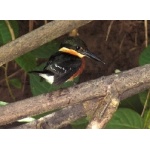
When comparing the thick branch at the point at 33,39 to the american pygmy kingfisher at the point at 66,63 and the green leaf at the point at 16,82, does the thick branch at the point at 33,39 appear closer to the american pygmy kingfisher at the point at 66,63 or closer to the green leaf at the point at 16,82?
the american pygmy kingfisher at the point at 66,63

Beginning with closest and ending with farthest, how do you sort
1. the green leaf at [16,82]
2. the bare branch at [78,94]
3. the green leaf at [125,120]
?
the bare branch at [78,94] < the green leaf at [125,120] < the green leaf at [16,82]

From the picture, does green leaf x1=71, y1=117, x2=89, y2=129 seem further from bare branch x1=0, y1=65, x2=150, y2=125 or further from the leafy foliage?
bare branch x1=0, y1=65, x2=150, y2=125

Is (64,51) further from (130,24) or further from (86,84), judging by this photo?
(130,24)

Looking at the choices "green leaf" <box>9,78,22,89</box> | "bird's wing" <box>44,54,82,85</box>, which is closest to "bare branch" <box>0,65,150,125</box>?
"bird's wing" <box>44,54,82,85</box>

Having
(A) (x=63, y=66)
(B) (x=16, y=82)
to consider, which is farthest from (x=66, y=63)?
(B) (x=16, y=82)

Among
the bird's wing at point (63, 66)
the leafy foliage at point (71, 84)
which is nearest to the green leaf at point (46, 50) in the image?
the leafy foliage at point (71, 84)

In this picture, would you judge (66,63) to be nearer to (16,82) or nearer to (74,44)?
(74,44)
